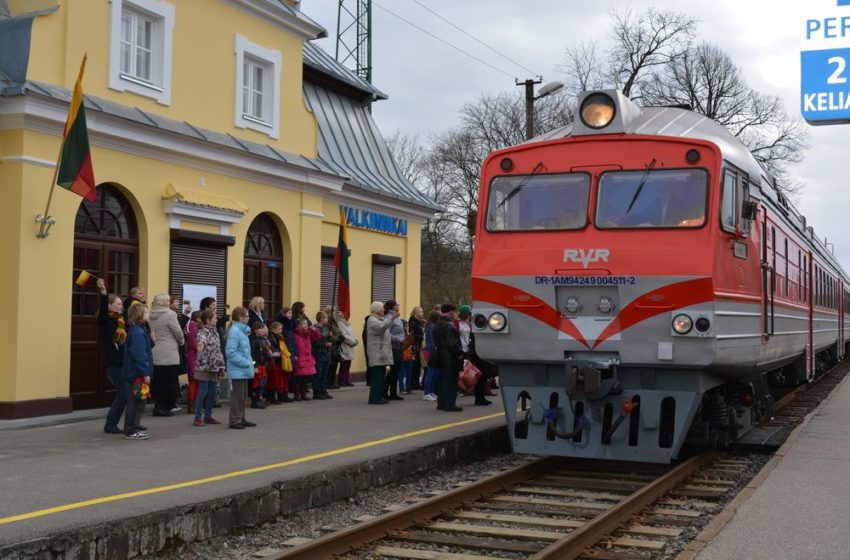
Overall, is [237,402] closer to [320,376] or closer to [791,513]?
[320,376]

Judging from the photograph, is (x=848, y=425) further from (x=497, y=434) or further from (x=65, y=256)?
(x=65, y=256)

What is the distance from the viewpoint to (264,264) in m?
17.6

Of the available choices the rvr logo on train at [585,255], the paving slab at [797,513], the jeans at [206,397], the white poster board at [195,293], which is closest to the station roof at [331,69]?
the white poster board at [195,293]

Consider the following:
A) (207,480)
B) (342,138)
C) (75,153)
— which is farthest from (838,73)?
(342,138)

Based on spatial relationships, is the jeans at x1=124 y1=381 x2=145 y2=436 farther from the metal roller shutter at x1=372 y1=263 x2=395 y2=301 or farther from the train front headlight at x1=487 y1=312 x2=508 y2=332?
the metal roller shutter at x1=372 y1=263 x2=395 y2=301

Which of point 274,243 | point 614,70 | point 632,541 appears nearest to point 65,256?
point 274,243

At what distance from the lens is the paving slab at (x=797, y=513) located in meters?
6.44

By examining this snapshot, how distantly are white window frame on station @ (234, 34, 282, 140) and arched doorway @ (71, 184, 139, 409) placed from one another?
3258 mm

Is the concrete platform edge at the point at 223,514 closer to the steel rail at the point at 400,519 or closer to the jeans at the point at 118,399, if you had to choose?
the steel rail at the point at 400,519

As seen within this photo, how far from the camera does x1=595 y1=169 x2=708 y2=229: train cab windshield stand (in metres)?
9.57

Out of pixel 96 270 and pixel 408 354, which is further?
pixel 408 354

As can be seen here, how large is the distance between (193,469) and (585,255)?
4.30m

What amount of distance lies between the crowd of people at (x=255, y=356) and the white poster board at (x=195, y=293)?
0.78 feet

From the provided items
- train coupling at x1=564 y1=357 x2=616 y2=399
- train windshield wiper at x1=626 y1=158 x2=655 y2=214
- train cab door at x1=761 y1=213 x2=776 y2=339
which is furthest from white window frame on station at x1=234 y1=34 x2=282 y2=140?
train coupling at x1=564 y1=357 x2=616 y2=399
